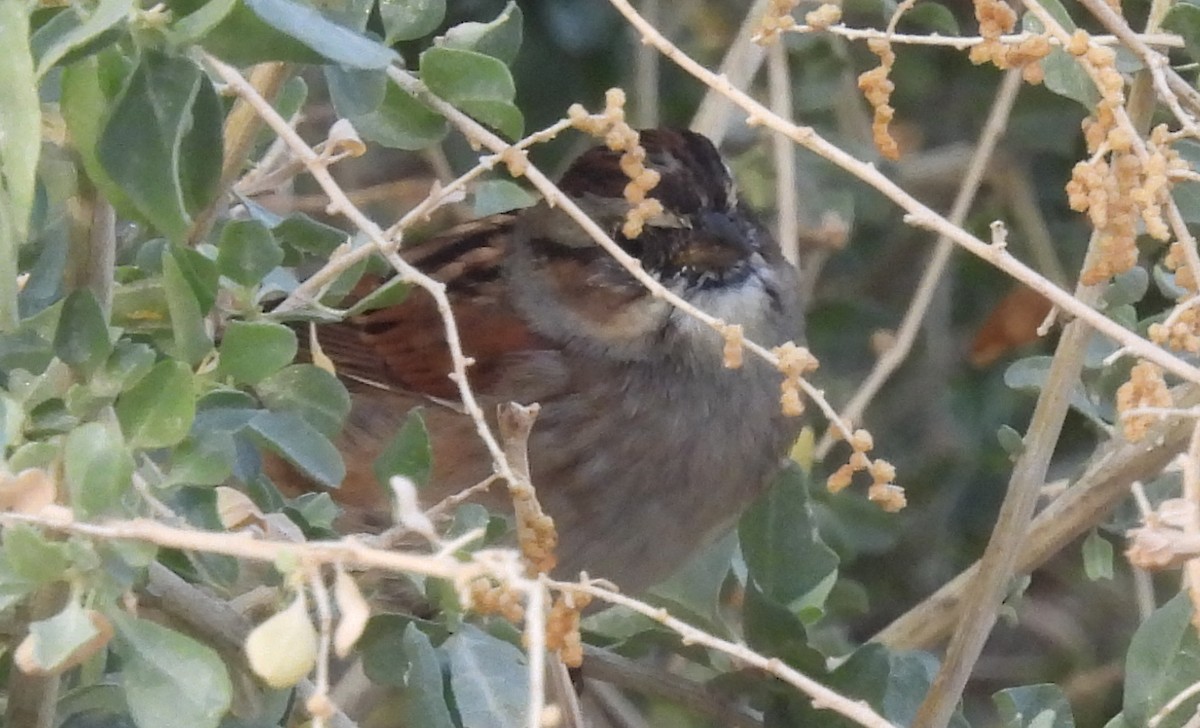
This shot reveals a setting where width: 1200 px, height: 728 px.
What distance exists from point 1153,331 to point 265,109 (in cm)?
52

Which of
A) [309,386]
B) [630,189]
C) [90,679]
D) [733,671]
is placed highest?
[630,189]

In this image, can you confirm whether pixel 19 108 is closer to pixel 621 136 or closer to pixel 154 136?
pixel 154 136

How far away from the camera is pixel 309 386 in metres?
1.01

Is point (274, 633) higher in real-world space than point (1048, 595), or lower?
higher

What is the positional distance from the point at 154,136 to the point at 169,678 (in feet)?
0.84

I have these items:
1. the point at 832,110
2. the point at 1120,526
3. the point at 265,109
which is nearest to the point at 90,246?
the point at 265,109

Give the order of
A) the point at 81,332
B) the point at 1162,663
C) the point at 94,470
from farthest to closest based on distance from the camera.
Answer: the point at 1162,663
the point at 81,332
the point at 94,470

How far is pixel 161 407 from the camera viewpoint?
0.84 metres

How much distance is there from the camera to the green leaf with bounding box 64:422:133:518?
75 centimetres

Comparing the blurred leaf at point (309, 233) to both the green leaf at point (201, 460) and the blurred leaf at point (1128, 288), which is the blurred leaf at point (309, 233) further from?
the blurred leaf at point (1128, 288)

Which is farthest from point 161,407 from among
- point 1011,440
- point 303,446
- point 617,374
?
point 617,374

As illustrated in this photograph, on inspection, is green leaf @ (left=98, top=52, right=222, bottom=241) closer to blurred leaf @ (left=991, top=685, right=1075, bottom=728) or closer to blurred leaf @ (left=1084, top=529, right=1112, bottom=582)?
blurred leaf @ (left=991, top=685, right=1075, bottom=728)

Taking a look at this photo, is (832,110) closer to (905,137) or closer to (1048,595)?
(905,137)

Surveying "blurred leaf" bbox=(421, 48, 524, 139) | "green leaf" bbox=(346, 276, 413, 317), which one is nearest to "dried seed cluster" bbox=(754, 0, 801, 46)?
"blurred leaf" bbox=(421, 48, 524, 139)
